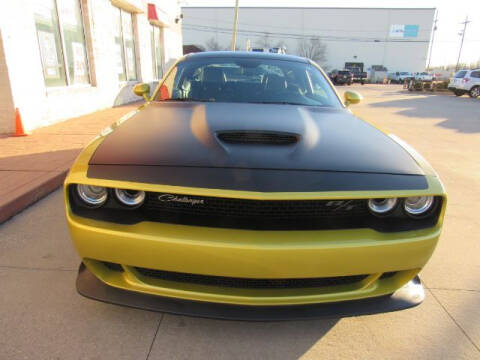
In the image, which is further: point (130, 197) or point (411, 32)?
point (411, 32)

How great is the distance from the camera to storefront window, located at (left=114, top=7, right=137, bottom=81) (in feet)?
35.4

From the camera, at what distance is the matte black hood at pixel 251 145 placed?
1.53 m

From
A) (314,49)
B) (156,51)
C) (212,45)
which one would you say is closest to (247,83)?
(156,51)

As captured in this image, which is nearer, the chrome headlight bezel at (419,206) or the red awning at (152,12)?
the chrome headlight bezel at (419,206)

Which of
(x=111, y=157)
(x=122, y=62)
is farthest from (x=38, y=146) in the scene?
(x=122, y=62)

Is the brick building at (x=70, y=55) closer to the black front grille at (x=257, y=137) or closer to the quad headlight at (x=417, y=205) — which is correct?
the black front grille at (x=257, y=137)

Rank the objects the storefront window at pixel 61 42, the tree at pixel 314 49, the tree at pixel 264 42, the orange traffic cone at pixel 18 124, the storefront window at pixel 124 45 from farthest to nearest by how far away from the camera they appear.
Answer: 1. the tree at pixel 264 42
2. the tree at pixel 314 49
3. the storefront window at pixel 124 45
4. the storefront window at pixel 61 42
5. the orange traffic cone at pixel 18 124

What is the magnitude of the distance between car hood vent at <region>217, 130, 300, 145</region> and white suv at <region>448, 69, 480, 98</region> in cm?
2345

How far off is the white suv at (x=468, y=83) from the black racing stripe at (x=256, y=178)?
2344 centimetres

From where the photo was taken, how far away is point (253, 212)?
150 centimetres

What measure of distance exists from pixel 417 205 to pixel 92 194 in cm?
154

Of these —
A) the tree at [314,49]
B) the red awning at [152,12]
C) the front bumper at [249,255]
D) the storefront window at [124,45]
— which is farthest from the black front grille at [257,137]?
the tree at [314,49]

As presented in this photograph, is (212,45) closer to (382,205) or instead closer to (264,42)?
(264,42)

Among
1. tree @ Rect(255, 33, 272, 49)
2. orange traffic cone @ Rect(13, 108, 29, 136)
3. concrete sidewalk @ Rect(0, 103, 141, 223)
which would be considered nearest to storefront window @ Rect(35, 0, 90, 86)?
concrete sidewalk @ Rect(0, 103, 141, 223)
